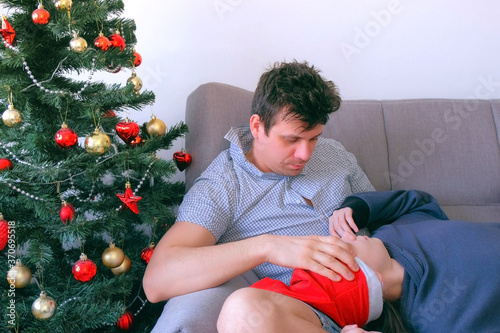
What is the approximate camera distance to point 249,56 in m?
2.19

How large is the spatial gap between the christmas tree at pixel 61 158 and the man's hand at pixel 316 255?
0.46m

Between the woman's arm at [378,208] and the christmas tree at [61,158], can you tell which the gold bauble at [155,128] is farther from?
the woman's arm at [378,208]

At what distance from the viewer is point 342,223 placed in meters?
1.45

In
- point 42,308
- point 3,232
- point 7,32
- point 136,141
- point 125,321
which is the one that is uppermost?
point 7,32

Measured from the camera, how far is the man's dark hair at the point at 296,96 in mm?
1400

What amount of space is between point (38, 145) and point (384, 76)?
1.70 metres

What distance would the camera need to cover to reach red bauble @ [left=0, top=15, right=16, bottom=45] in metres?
1.20

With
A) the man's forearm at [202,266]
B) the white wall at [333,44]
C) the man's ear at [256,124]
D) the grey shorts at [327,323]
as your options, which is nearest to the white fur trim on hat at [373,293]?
the grey shorts at [327,323]

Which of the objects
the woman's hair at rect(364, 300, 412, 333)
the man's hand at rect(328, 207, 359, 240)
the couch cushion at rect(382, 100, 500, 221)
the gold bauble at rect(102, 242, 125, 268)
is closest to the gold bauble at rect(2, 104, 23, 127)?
the gold bauble at rect(102, 242, 125, 268)

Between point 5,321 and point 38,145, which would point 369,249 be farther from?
point 5,321

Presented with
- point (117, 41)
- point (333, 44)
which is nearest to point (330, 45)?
point (333, 44)

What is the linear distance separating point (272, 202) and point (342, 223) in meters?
0.24

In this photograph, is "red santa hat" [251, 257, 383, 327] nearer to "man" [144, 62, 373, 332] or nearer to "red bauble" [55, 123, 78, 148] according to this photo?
"man" [144, 62, 373, 332]

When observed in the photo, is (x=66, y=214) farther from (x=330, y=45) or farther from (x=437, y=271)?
(x=330, y=45)
